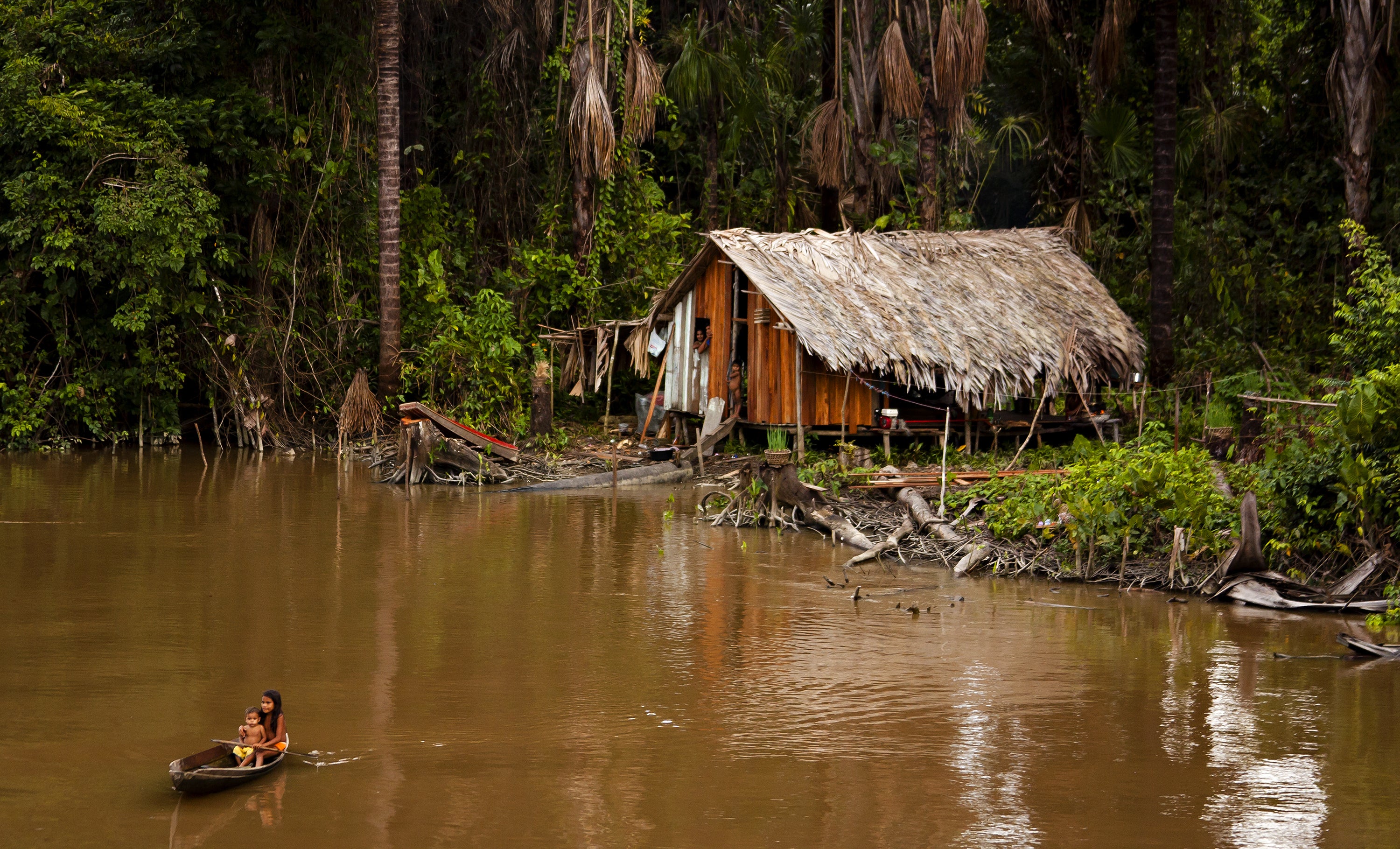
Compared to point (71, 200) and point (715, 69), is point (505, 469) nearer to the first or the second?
point (71, 200)

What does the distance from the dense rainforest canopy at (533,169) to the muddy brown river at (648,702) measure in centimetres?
692

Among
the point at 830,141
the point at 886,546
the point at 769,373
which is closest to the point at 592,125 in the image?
the point at 830,141

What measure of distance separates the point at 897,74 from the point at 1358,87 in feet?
18.2

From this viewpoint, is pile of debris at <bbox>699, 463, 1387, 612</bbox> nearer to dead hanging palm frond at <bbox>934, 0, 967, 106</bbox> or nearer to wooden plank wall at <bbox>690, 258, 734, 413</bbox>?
wooden plank wall at <bbox>690, 258, 734, 413</bbox>

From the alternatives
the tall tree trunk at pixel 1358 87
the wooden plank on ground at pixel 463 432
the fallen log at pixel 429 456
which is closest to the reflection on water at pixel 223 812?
the fallen log at pixel 429 456

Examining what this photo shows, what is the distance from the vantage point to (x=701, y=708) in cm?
709

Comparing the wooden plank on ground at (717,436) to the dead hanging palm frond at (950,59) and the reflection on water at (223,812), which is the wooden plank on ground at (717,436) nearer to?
the dead hanging palm frond at (950,59)

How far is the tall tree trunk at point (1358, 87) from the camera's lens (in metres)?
15.8

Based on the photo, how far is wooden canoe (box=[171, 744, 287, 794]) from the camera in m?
5.59

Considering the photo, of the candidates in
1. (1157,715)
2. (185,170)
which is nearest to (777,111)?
(185,170)

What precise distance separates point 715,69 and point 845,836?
16.9m

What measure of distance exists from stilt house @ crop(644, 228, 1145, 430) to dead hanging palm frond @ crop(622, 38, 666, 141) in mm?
2933

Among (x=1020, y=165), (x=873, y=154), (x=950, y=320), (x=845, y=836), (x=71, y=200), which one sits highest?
(x=1020, y=165)

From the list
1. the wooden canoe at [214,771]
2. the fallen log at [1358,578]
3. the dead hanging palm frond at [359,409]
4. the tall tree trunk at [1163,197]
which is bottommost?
the wooden canoe at [214,771]
